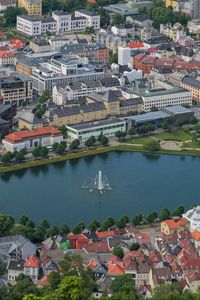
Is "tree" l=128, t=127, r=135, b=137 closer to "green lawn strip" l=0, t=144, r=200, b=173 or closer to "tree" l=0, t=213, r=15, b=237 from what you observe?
"green lawn strip" l=0, t=144, r=200, b=173

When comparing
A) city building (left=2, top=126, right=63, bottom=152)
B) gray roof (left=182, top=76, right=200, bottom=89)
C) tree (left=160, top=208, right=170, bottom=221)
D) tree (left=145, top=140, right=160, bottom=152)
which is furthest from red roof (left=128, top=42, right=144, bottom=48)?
tree (left=160, top=208, right=170, bottom=221)

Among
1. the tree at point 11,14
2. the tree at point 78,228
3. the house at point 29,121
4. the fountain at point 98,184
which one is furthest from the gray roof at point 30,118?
the tree at point 11,14

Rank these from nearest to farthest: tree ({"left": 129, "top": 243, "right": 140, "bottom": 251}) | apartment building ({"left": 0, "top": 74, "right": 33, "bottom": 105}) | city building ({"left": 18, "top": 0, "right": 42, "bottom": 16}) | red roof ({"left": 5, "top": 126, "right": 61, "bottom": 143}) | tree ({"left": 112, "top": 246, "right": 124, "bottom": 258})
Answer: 1. tree ({"left": 112, "top": 246, "right": 124, "bottom": 258})
2. tree ({"left": 129, "top": 243, "right": 140, "bottom": 251})
3. red roof ({"left": 5, "top": 126, "right": 61, "bottom": 143})
4. apartment building ({"left": 0, "top": 74, "right": 33, "bottom": 105})
5. city building ({"left": 18, "top": 0, "right": 42, "bottom": 16})

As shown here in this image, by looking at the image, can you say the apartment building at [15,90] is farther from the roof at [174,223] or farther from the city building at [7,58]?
the roof at [174,223]

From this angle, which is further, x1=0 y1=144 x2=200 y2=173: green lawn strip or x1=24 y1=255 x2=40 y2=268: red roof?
x1=0 y1=144 x2=200 y2=173: green lawn strip

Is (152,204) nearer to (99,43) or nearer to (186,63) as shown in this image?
(186,63)

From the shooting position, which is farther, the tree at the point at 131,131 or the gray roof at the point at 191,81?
the gray roof at the point at 191,81

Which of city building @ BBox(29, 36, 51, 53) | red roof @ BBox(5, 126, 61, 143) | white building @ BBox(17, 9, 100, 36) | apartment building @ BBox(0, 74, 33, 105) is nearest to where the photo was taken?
red roof @ BBox(5, 126, 61, 143)

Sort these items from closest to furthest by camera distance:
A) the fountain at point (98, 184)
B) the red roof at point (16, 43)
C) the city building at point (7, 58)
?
the fountain at point (98, 184)
the city building at point (7, 58)
the red roof at point (16, 43)
